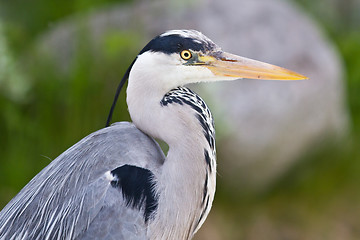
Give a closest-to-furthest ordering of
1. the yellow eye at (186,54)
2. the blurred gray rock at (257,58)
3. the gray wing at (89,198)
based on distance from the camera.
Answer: the gray wing at (89,198) < the yellow eye at (186,54) < the blurred gray rock at (257,58)

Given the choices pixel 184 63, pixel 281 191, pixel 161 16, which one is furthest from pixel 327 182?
pixel 184 63

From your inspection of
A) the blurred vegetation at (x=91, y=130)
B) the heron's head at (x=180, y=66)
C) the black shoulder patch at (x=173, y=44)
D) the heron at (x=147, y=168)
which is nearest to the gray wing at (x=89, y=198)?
the heron at (x=147, y=168)

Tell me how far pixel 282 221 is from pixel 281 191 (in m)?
0.27

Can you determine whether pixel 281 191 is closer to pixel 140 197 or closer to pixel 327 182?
pixel 327 182

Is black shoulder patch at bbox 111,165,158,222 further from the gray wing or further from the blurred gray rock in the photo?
the blurred gray rock

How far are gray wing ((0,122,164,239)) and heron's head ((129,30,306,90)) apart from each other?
26cm

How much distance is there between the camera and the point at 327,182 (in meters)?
5.11

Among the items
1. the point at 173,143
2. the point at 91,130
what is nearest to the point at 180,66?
the point at 173,143

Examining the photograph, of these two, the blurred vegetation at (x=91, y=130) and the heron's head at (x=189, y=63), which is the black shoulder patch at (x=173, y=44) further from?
the blurred vegetation at (x=91, y=130)

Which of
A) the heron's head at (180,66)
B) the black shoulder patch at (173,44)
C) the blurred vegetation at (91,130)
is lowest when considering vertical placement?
the blurred vegetation at (91,130)

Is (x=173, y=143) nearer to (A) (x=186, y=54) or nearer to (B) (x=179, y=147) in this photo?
(B) (x=179, y=147)

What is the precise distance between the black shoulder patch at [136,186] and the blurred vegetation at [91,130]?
201cm

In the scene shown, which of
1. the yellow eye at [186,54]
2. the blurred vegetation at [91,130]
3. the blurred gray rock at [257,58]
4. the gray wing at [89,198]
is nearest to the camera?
the gray wing at [89,198]

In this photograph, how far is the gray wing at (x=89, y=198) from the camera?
1.94m
